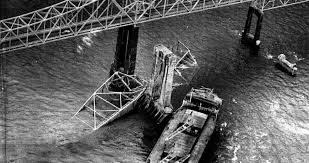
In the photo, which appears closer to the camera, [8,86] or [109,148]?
[109,148]

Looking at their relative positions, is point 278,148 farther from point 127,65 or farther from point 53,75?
point 53,75

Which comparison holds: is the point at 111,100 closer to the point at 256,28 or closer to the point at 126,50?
the point at 126,50

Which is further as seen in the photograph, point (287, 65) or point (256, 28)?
point (256, 28)

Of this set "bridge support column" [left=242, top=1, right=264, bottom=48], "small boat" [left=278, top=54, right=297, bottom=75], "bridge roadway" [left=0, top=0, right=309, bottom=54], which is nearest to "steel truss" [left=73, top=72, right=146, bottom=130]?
"bridge roadway" [left=0, top=0, right=309, bottom=54]

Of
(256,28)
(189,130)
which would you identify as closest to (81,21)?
(189,130)

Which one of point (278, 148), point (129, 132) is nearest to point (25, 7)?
point (129, 132)

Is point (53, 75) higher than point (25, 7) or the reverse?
the reverse

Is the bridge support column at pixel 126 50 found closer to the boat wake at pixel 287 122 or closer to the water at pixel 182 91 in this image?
the water at pixel 182 91
